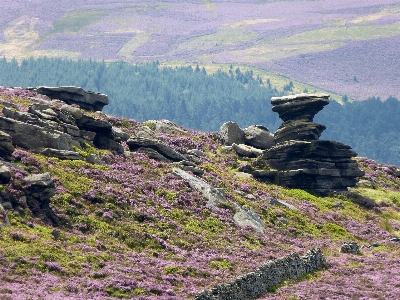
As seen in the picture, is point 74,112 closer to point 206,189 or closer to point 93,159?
point 93,159

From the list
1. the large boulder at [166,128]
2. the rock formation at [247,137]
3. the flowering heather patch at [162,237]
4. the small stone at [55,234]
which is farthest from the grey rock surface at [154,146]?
the small stone at [55,234]

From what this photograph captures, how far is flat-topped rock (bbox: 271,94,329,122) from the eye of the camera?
91.8m

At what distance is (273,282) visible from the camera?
156 feet

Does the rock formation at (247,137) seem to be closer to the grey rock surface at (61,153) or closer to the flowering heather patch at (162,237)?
the flowering heather patch at (162,237)

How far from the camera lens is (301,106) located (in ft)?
301

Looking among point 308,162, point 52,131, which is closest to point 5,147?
point 52,131

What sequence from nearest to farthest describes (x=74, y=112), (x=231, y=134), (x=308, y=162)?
(x=74, y=112) → (x=308, y=162) → (x=231, y=134)

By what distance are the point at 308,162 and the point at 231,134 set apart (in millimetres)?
15709

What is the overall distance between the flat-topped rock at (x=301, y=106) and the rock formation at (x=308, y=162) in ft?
5.85

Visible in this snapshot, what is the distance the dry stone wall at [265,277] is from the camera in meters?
40.9

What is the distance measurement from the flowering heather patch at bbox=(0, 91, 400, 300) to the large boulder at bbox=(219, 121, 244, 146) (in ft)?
53.7

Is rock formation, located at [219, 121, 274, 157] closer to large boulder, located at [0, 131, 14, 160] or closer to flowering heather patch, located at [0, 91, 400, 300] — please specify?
flowering heather patch, located at [0, 91, 400, 300]

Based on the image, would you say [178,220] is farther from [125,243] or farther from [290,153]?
[290,153]

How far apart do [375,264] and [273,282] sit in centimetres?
1280
